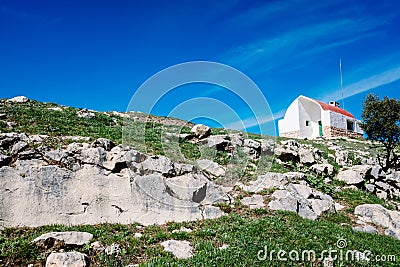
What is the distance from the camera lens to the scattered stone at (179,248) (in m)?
9.57

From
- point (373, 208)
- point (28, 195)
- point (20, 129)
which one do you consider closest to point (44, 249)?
point (28, 195)

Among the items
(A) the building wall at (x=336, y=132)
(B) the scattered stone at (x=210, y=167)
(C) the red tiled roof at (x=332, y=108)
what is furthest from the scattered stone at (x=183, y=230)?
(C) the red tiled roof at (x=332, y=108)

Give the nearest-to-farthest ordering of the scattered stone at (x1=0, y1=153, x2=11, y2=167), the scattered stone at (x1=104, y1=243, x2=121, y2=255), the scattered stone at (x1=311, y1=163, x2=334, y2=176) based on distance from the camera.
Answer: the scattered stone at (x1=104, y1=243, x2=121, y2=255), the scattered stone at (x1=0, y1=153, x2=11, y2=167), the scattered stone at (x1=311, y1=163, x2=334, y2=176)

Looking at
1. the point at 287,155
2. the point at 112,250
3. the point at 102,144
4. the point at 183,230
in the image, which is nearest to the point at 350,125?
the point at 287,155

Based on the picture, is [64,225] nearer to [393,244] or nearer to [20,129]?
[20,129]

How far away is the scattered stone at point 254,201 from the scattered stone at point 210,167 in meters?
2.90

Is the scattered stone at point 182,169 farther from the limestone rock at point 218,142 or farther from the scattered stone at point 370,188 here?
the scattered stone at point 370,188

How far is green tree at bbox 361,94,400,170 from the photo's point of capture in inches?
1238

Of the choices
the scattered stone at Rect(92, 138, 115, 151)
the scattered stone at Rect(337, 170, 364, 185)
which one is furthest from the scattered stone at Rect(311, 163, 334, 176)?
the scattered stone at Rect(92, 138, 115, 151)

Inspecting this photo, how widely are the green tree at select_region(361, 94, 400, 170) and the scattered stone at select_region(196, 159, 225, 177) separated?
19.5 metres

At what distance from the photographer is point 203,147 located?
2153 centimetres

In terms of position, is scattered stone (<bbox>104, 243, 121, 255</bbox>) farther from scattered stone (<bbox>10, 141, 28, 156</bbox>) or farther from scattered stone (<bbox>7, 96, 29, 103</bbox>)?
scattered stone (<bbox>7, 96, 29, 103</bbox>)

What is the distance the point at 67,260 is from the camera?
341 inches

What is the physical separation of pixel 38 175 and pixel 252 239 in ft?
25.5
